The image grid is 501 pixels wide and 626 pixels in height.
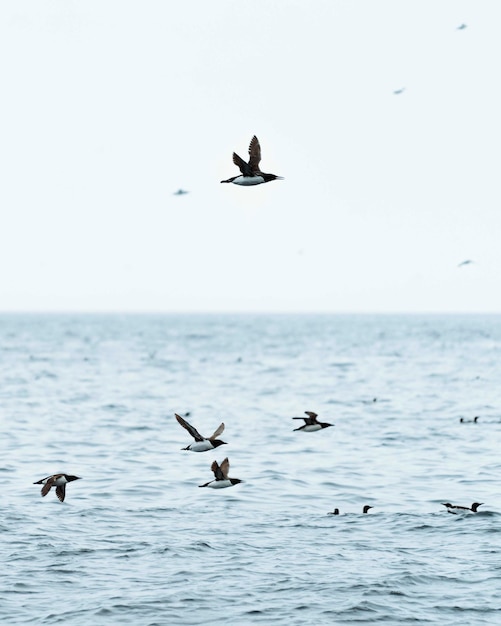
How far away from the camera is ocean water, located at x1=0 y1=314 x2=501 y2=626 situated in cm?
1619

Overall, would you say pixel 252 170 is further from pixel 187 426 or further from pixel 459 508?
pixel 459 508

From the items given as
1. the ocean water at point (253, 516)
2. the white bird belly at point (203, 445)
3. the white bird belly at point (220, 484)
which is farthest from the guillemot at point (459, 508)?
the white bird belly at point (203, 445)

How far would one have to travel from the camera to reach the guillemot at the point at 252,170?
1588 cm

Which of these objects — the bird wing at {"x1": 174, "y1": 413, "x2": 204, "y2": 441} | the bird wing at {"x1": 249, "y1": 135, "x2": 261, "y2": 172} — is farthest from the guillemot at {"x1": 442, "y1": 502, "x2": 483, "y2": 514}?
the bird wing at {"x1": 249, "y1": 135, "x2": 261, "y2": 172}

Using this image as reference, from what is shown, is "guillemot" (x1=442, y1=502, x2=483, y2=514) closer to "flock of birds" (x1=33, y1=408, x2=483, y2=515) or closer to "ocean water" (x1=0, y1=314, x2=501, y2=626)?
"flock of birds" (x1=33, y1=408, x2=483, y2=515)

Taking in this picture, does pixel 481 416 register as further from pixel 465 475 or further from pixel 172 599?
pixel 172 599

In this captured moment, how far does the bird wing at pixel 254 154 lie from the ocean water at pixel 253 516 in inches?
274

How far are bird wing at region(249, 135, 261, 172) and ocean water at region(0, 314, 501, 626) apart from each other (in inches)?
274

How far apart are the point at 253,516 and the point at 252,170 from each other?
31.2 feet

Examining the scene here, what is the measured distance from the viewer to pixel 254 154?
52.2ft

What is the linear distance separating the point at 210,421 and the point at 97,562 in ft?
79.4

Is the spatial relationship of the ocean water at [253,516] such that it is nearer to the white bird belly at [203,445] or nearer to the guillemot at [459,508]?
the guillemot at [459,508]

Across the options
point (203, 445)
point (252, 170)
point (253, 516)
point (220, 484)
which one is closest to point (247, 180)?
point (252, 170)

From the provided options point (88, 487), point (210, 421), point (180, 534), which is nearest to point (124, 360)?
point (210, 421)
